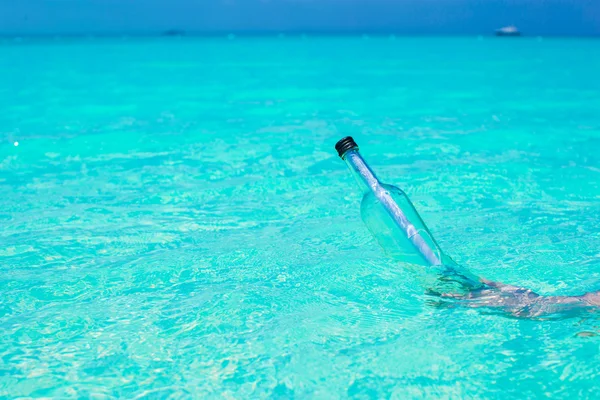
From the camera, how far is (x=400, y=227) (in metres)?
1.94

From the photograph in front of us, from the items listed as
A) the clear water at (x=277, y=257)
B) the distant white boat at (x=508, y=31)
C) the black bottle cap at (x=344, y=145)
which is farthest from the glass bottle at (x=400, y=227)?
the distant white boat at (x=508, y=31)

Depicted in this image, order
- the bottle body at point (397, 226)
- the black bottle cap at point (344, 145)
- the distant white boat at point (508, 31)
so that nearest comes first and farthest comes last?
1. the black bottle cap at point (344, 145)
2. the bottle body at point (397, 226)
3. the distant white boat at point (508, 31)

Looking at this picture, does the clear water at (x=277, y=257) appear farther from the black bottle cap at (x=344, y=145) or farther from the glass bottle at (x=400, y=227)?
the black bottle cap at (x=344, y=145)

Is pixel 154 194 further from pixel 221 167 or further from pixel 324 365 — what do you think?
pixel 324 365

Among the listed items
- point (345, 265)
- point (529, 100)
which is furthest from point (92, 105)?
point (345, 265)

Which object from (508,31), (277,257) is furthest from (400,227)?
(508,31)

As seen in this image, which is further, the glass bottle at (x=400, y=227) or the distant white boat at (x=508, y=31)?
the distant white boat at (x=508, y=31)

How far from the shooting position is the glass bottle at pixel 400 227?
1.90 m

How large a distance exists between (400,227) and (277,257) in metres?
1.07

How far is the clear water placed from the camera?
1.98 metres

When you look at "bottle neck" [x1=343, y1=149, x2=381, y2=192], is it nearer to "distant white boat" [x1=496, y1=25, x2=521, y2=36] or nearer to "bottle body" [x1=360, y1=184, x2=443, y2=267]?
"bottle body" [x1=360, y1=184, x2=443, y2=267]

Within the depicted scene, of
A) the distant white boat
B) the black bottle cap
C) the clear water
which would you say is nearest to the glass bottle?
the black bottle cap

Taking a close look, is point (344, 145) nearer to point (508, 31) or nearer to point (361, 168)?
point (361, 168)

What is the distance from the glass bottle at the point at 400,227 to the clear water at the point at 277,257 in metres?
0.19
